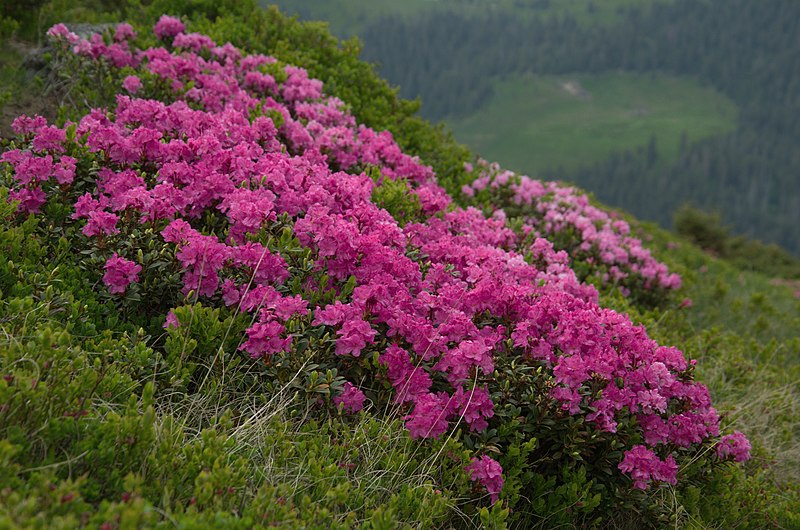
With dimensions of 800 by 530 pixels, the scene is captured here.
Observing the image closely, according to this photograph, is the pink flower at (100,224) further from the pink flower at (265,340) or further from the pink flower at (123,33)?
the pink flower at (123,33)

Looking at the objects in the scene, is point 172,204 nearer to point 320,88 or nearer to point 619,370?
point 619,370

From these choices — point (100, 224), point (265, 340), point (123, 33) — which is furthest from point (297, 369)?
point (123, 33)

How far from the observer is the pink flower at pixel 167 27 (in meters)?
7.91

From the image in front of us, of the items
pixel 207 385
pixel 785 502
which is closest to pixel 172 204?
pixel 207 385

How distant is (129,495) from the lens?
8.30ft

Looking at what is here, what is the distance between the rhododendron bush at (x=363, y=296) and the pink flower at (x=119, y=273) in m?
0.01

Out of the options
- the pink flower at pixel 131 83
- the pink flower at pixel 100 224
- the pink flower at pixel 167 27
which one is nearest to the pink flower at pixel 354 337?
the pink flower at pixel 100 224

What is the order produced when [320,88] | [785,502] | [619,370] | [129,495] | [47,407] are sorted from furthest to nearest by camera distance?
1. [320,88]
2. [785,502]
3. [619,370]
4. [47,407]
5. [129,495]

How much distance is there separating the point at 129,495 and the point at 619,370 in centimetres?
299

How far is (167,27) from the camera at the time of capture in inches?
313

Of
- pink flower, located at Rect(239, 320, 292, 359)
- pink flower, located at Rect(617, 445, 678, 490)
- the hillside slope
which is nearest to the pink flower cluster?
the hillside slope

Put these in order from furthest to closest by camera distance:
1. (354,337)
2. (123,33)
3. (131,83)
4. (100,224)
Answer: (123,33) < (131,83) < (100,224) < (354,337)

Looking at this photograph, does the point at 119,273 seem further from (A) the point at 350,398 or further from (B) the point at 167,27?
(B) the point at 167,27

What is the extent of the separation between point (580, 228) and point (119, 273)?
601 centimetres
